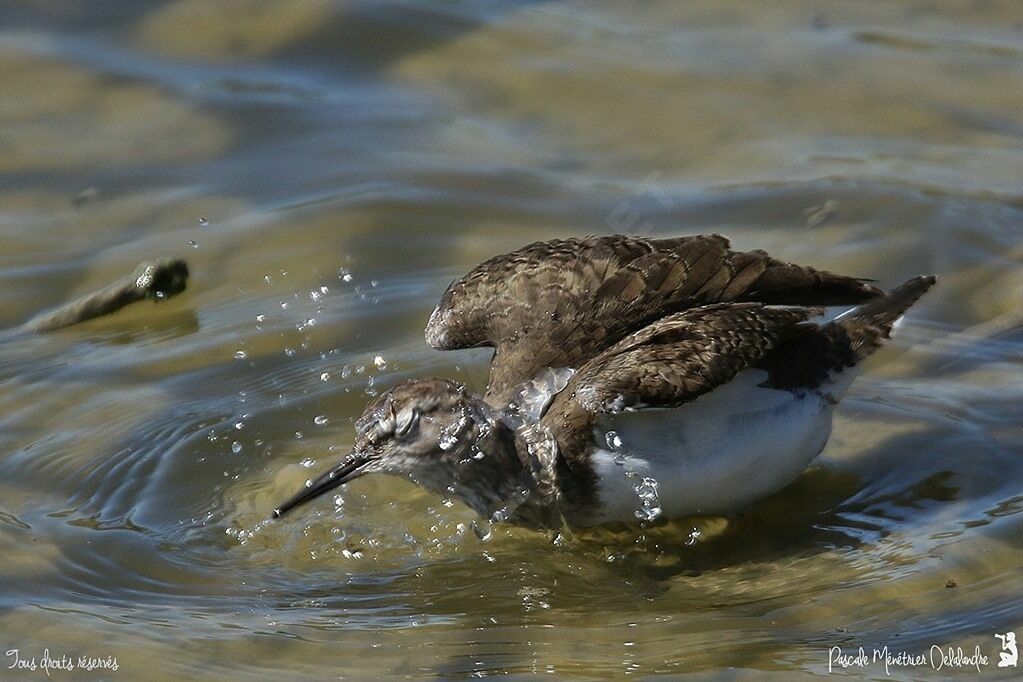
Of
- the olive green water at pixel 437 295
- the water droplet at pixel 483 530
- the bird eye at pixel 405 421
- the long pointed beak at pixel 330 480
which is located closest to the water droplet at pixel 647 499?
the olive green water at pixel 437 295

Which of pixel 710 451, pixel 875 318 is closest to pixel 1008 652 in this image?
pixel 710 451

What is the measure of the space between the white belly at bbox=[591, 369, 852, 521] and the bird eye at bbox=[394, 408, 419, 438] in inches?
32.4

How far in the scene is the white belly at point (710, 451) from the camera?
6.59m

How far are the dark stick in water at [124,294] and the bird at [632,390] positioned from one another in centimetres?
235

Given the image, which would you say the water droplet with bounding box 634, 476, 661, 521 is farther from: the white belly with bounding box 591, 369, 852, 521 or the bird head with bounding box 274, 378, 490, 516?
the bird head with bounding box 274, 378, 490, 516

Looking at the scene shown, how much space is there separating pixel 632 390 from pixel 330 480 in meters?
1.41

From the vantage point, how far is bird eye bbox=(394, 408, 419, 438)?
22.1ft

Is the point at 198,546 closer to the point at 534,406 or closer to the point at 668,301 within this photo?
the point at 534,406

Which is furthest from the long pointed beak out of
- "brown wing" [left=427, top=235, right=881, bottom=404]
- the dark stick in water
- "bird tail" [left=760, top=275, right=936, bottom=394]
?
the dark stick in water

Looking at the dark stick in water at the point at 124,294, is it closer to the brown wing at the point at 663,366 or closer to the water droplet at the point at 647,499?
the brown wing at the point at 663,366

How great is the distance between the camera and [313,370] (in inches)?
Answer: 328

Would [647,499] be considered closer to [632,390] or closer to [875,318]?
[632,390]

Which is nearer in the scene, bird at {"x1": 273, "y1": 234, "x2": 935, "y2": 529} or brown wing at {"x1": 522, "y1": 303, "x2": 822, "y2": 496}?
brown wing at {"x1": 522, "y1": 303, "x2": 822, "y2": 496}

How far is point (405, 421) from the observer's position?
6.76m
